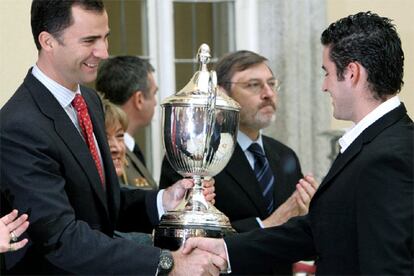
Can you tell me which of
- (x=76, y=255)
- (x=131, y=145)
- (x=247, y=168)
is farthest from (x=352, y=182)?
(x=131, y=145)

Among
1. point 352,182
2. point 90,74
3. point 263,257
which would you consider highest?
point 90,74

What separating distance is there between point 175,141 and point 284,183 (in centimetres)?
95

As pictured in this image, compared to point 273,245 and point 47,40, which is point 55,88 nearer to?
point 47,40

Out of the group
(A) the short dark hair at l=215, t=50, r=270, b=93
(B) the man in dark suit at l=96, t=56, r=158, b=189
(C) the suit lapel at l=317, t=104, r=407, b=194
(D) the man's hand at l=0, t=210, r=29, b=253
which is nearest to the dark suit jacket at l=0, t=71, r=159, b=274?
(D) the man's hand at l=0, t=210, r=29, b=253

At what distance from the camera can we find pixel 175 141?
412cm

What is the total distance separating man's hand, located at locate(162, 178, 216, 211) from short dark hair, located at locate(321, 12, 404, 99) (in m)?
0.83

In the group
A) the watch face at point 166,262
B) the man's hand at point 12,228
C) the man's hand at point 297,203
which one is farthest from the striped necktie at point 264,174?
the man's hand at point 12,228

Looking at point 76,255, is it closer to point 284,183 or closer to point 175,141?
point 175,141

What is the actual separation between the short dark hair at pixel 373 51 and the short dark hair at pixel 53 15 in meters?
0.90

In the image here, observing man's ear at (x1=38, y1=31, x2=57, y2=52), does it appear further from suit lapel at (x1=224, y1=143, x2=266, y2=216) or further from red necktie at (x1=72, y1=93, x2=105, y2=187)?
suit lapel at (x1=224, y1=143, x2=266, y2=216)

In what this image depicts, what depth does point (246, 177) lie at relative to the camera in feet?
15.8

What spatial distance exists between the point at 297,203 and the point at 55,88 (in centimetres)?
113

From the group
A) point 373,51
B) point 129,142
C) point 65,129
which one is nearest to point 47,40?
point 65,129

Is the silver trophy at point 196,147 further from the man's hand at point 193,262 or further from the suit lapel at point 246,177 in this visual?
the suit lapel at point 246,177
